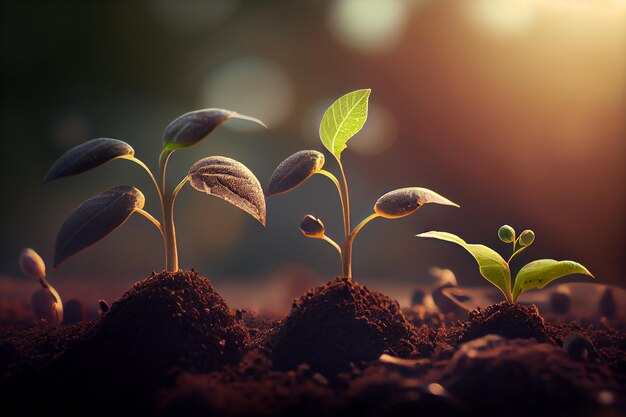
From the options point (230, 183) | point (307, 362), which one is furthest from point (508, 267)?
point (230, 183)

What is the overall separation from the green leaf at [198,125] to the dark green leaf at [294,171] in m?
0.11

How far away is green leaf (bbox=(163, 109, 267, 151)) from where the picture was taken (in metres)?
0.95

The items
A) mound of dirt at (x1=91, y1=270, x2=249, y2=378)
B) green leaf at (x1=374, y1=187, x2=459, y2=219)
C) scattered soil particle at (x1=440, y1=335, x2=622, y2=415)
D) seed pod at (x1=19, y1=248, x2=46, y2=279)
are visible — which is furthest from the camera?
seed pod at (x1=19, y1=248, x2=46, y2=279)

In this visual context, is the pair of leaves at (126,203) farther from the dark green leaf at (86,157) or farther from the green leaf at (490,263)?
the green leaf at (490,263)

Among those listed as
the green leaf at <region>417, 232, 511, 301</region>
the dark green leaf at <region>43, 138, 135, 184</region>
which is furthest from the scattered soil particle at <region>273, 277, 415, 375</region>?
the dark green leaf at <region>43, 138, 135, 184</region>

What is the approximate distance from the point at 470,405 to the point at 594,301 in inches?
41.8

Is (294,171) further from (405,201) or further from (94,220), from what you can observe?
(94,220)

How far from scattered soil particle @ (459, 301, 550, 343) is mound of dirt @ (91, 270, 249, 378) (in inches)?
19.6

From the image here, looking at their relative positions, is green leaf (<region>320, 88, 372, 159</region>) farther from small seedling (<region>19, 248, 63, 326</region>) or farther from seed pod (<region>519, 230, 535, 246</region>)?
small seedling (<region>19, 248, 63, 326</region>)

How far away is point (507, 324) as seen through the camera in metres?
Result: 1.07

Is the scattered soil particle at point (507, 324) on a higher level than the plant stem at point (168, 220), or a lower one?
lower

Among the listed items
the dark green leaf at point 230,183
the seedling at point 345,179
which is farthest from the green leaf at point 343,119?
the dark green leaf at point 230,183

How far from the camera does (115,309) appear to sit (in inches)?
41.0

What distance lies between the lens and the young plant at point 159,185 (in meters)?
0.95
